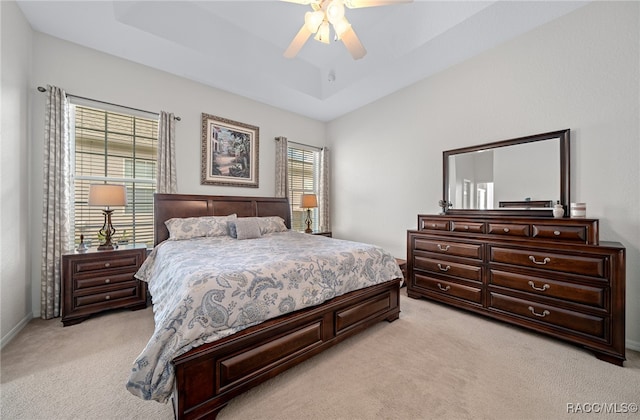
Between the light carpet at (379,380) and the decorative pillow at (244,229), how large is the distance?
1365 millimetres

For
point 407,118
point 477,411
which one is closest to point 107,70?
point 407,118

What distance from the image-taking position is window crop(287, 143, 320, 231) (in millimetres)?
4957

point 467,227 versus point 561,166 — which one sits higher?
point 561,166

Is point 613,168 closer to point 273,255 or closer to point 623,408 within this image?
point 623,408

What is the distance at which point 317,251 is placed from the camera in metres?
2.24

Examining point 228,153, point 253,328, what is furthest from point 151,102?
point 253,328

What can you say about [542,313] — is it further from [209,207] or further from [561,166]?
[209,207]

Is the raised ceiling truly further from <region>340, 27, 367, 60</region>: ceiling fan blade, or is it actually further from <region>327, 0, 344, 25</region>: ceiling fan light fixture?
<region>327, 0, 344, 25</region>: ceiling fan light fixture

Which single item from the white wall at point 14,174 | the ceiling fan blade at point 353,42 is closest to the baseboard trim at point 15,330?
the white wall at point 14,174

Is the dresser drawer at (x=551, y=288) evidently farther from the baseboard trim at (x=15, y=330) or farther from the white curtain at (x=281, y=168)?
the baseboard trim at (x=15, y=330)

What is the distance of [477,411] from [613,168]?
2493 millimetres

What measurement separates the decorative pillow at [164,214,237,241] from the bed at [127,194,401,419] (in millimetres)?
398

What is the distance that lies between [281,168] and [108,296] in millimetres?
3017

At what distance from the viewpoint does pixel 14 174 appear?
230 cm
